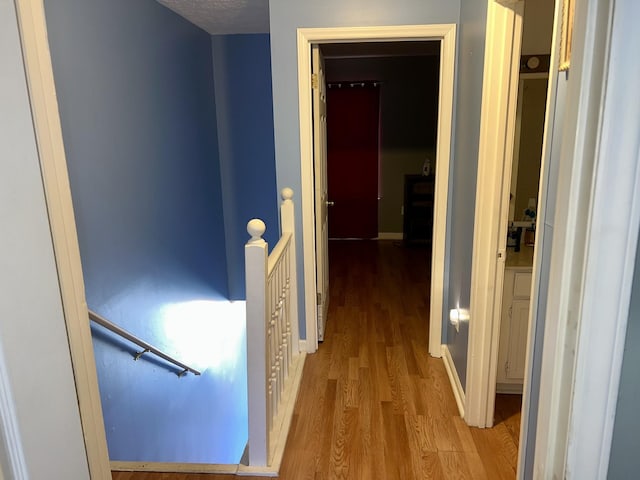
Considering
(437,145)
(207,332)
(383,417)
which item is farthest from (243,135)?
(383,417)

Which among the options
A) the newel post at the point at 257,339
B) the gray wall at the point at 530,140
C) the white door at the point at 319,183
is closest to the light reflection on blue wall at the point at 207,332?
the white door at the point at 319,183

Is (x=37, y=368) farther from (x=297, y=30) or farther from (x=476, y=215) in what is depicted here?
(x=297, y=30)

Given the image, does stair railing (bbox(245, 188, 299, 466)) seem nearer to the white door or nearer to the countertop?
the white door

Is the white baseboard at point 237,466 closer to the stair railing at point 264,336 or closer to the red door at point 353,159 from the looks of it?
the stair railing at point 264,336

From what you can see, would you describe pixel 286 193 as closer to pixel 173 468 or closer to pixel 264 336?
pixel 264 336

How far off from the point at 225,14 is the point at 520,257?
2.70 meters

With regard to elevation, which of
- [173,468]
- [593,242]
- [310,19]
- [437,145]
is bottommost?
[173,468]

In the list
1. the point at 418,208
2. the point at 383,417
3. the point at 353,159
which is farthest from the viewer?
the point at 353,159

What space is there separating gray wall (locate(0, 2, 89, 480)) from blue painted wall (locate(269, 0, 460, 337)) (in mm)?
2162

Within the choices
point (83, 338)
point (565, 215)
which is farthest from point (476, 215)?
point (83, 338)

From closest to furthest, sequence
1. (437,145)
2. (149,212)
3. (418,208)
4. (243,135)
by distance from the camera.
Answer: (437,145) < (149,212) < (243,135) < (418,208)

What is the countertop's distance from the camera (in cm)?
243

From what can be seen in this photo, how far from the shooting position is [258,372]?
2010 mm

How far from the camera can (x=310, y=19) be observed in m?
2.66
